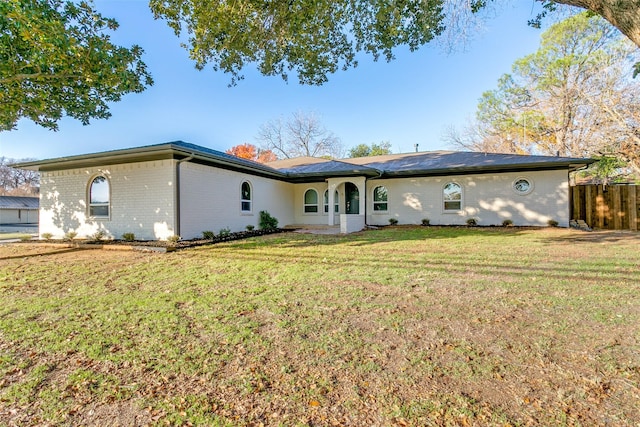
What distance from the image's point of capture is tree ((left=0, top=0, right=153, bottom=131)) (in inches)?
246

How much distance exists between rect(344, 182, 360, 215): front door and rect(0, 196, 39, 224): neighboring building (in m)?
35.4

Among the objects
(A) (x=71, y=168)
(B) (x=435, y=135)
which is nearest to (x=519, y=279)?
(A) (x=71, y=168)

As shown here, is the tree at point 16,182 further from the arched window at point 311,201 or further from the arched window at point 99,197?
the arched window at point 311,201

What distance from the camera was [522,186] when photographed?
13.1 meters

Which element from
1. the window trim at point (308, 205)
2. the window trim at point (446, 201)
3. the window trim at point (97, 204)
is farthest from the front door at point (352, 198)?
the window trim at point (97, 204)

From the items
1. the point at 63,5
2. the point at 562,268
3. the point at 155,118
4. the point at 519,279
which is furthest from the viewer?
the point at 155,118

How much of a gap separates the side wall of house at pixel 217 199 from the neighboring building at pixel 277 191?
0.12 feet

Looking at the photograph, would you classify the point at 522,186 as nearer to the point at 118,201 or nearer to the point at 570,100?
the point at 570,100

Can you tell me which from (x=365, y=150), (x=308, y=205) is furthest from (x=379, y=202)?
(x=365, y=150)

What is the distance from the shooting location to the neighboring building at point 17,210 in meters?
31.7

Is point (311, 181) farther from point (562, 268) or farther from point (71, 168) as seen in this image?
point (562, 268)

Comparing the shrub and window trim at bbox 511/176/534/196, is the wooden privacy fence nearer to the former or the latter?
window trim at bbox 511/176/534/196

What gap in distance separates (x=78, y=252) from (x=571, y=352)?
10.5 metres

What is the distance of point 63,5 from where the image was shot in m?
7.62
